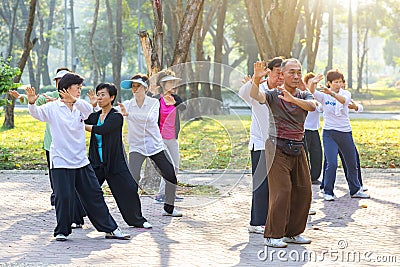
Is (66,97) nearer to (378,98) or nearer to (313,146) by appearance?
(313,146)

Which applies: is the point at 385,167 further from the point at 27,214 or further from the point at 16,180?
the point at 27,214

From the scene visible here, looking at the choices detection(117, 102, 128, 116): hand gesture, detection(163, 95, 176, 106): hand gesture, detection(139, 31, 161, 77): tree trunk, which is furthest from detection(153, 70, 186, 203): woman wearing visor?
detection(139, 31, 161, 77): tree trunk

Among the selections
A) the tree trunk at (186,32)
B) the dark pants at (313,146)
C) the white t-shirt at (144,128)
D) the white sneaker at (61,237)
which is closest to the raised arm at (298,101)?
the white t-shirt at (144,128)

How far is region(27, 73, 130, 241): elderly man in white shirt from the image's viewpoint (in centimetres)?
817

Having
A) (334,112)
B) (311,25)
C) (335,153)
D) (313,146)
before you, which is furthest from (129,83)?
(311,25)

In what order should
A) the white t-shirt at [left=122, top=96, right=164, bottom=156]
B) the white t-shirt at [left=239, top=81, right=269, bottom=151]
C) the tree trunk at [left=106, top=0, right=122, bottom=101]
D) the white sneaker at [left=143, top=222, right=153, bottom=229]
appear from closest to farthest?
the white t-shirt at [left=239, top=81, right=269, bottom=151] < the white sneaker at [left=143, top=222, right=153, bottom=229] < the white t-shirt at [left=122, top=96, right=164, bottom=156] < the tree trunk at [left=106, top=0, right=122, bottom=101]

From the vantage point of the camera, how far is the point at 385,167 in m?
15.9

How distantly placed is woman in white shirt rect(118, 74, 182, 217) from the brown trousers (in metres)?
1.88

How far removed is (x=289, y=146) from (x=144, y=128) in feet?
7.41

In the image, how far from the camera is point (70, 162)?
818cm

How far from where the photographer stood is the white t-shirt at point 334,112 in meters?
11.1

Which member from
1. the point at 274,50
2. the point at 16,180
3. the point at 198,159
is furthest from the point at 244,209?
the point at 274,50

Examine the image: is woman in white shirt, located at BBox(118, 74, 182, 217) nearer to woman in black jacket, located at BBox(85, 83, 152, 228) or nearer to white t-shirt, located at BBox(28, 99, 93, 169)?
woman in black jacket, located at BBox(85, 83, 152, 228)

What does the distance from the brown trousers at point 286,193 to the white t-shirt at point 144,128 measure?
188cm
